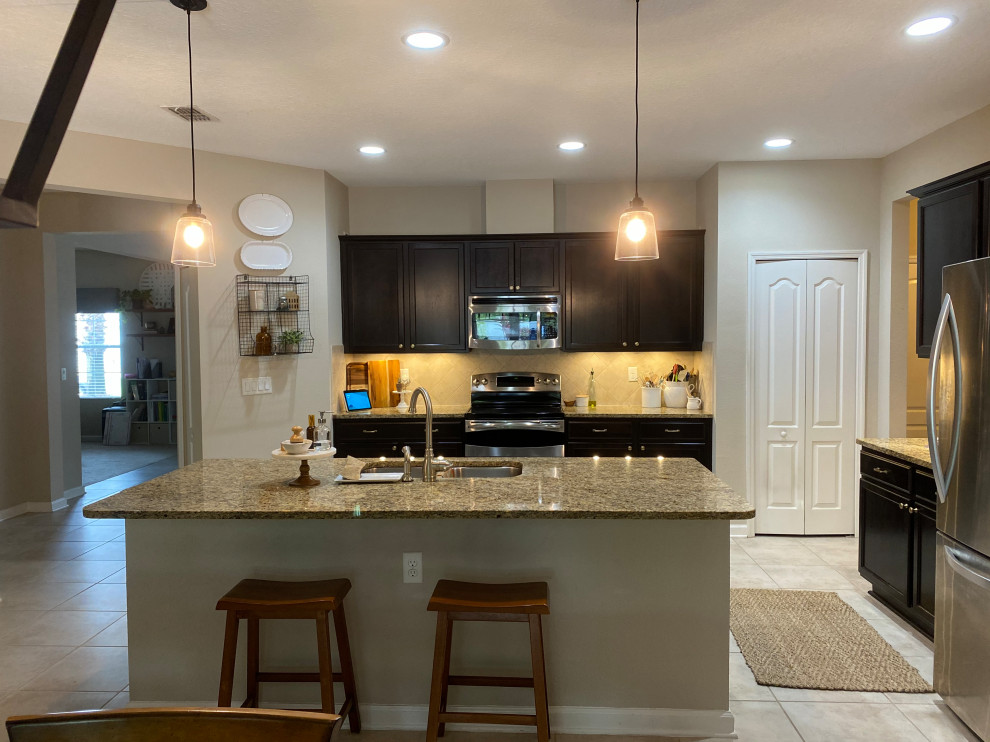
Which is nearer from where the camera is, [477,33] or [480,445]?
[477,33]

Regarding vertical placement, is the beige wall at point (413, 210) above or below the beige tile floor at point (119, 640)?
above

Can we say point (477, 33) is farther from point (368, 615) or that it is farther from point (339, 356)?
point (339, 356)

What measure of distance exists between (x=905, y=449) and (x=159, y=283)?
9.50 meters

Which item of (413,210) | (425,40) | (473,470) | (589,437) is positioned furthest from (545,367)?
(425,40)

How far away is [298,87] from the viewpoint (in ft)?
11.3

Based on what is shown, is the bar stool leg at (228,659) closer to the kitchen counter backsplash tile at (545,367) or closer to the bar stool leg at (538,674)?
the bar stool leg at (538,674)

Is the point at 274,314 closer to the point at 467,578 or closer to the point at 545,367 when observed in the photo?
the point at 545,367

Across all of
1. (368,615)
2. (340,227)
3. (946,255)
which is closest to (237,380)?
(340,227)

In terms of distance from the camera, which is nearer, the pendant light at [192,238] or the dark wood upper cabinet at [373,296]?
the pendant light at [192,238]

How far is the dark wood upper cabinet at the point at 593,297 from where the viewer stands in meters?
5.39

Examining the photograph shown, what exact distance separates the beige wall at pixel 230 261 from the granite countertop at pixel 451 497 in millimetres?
1766

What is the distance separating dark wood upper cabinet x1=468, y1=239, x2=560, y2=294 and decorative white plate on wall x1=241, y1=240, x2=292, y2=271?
4.57 ft

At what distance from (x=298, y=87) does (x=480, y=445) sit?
275 centimetres

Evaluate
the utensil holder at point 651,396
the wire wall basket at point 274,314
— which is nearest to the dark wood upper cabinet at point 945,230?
the utensil holder at point 651,396
